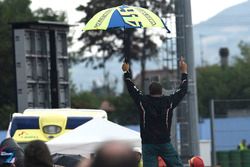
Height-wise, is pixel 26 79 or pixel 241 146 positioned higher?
pixel 26 79

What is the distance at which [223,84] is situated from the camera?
76.4 metres

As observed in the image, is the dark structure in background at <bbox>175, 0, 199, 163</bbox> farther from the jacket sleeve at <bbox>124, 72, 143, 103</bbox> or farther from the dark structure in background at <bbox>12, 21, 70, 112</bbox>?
the jacket sleeve at <bbox>124, 72, 143, 103</bbox>

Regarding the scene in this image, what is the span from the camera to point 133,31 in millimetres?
67625

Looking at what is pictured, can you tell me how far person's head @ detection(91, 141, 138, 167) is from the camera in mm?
4789

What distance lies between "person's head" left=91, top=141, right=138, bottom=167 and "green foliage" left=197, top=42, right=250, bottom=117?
65.8 metres

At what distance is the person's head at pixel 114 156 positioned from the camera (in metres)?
4.79

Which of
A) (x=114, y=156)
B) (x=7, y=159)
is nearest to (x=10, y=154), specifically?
(x=7, y=159)

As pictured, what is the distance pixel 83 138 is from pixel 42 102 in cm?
1067

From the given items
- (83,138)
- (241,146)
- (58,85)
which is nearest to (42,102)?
(58,85)

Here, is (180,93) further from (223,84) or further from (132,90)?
(223,84)

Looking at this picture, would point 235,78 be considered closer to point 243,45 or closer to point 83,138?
point 243,45

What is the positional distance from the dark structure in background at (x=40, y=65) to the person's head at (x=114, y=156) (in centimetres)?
1832

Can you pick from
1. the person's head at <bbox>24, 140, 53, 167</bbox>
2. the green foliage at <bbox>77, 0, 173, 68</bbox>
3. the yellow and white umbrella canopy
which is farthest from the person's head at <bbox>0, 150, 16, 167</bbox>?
the green foliage at <bbox>77, 0, 173, 68</bbox>

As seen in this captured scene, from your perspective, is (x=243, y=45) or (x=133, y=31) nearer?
(x=133, y=31)
